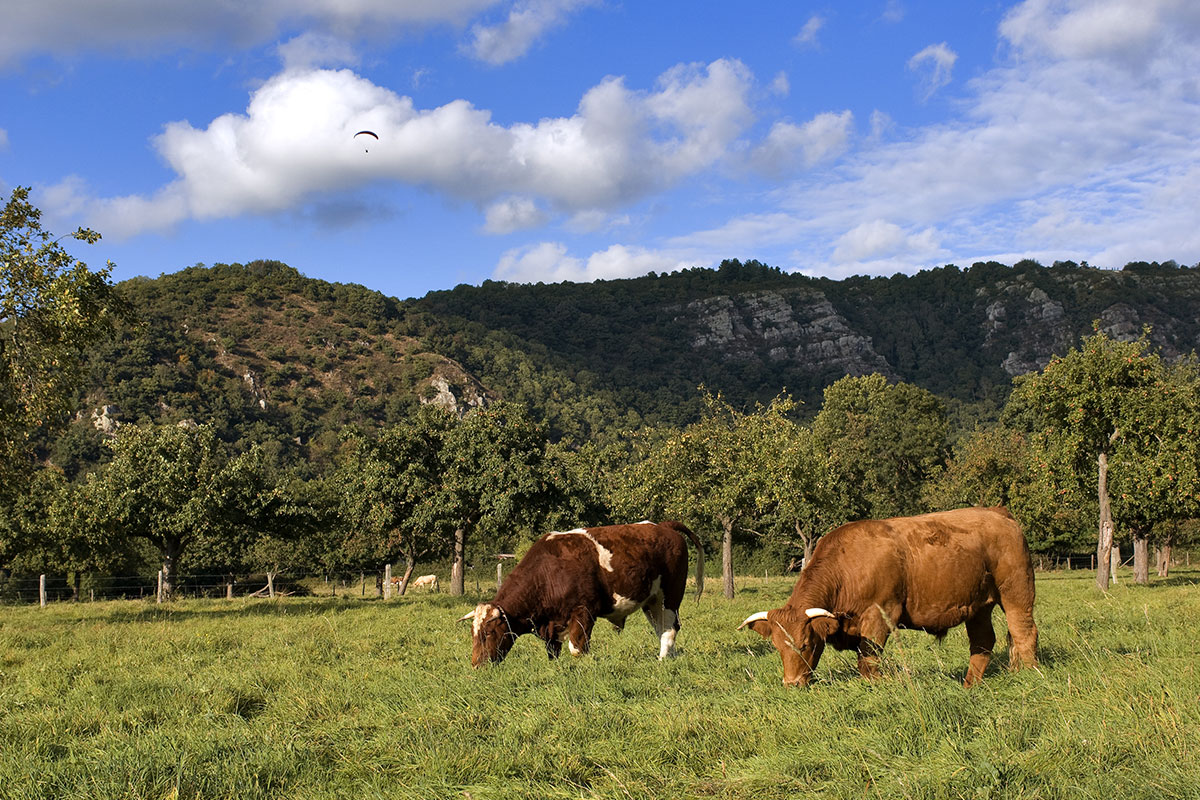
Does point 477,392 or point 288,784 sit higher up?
point 477,392

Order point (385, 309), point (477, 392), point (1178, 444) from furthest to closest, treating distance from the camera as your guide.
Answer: point (385, 309) → point (477, 392) → point (1178, 444)

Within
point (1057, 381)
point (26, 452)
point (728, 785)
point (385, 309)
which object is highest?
point (385, 309)

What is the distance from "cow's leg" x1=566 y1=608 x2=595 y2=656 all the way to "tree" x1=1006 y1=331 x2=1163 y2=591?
22.9 metres

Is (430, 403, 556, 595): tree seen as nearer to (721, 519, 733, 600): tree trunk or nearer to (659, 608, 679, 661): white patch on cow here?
(721, 519, 733, 600): tree trunk

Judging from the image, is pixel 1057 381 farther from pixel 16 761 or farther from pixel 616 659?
pixel 16 761

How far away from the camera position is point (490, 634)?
1064 centimetres

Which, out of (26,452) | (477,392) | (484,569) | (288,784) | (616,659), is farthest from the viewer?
(477,392)

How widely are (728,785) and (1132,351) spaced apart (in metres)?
29.3

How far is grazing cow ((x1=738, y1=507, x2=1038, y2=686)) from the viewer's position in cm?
790

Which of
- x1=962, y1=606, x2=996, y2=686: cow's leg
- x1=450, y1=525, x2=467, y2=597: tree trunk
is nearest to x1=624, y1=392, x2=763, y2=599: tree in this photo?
x1=450, y1=525, x2=467, y2=597: tree trunk

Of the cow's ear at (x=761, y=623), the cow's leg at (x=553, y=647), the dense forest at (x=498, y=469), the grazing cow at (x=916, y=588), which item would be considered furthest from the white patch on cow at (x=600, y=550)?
the dense forest at (x=498, y=469)

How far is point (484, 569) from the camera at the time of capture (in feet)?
173

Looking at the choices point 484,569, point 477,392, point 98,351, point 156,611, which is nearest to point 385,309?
point 477,392

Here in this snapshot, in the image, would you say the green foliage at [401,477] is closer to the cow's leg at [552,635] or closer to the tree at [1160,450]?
the cow's leg at [552,635]
